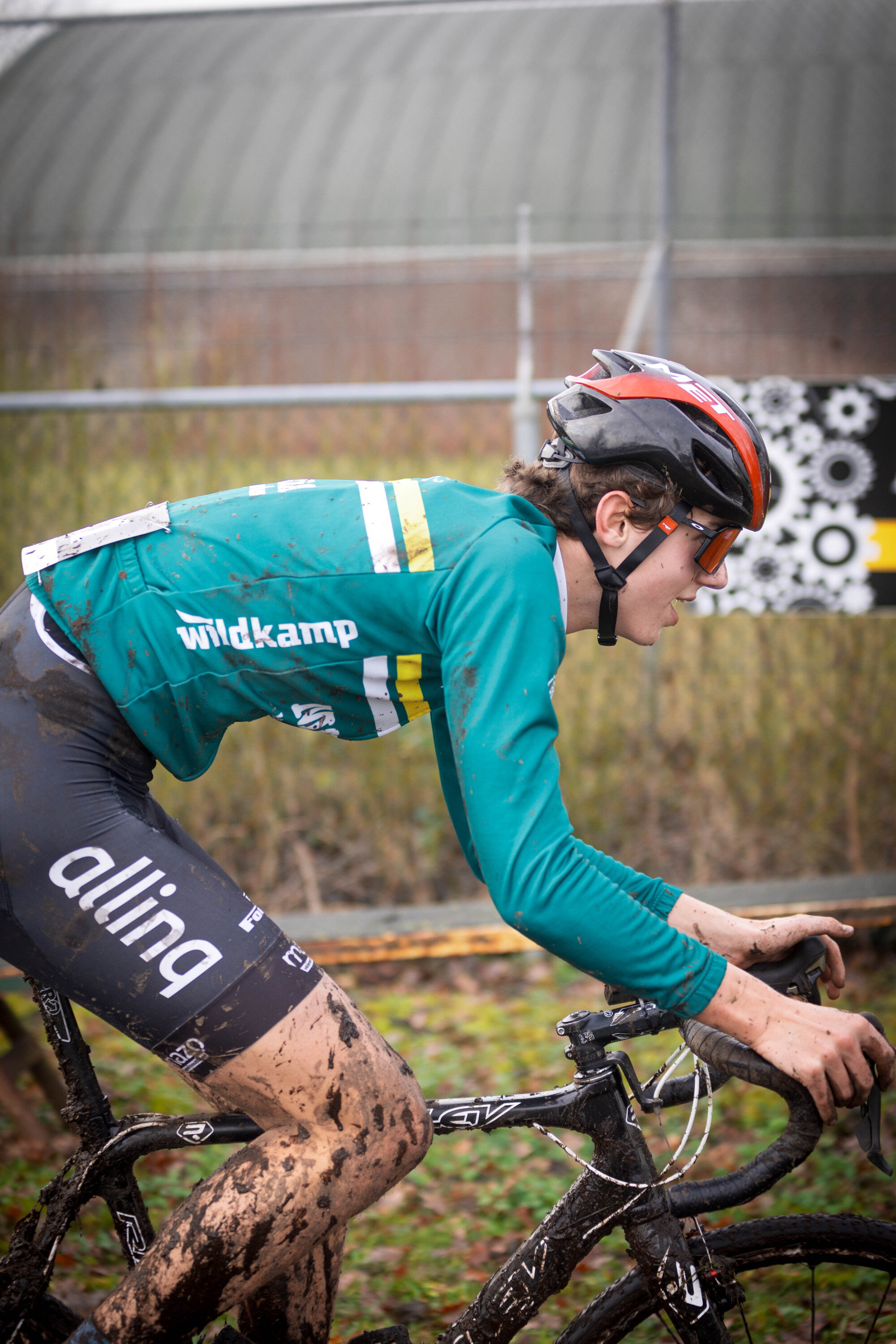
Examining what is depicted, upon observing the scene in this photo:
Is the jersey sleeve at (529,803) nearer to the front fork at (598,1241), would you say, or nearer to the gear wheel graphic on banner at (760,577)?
the front fork at (598,1241)

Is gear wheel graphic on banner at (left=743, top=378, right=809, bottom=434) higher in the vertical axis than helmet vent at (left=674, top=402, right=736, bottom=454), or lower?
higher

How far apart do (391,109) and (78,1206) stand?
17.6 meters

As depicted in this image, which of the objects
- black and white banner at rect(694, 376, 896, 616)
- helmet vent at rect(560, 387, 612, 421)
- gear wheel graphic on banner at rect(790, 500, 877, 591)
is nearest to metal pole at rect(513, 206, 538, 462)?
black and white banner at rect(694, 376, 896, 616)

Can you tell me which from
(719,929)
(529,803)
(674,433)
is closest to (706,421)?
(674,433)

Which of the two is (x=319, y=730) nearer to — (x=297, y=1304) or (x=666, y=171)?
(x=297, y=1304)

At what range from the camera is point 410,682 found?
1.88m

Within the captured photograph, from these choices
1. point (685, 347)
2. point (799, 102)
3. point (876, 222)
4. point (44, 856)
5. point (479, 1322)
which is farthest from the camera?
point (799, 102)

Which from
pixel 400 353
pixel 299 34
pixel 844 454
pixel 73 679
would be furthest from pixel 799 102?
pixel 73 679

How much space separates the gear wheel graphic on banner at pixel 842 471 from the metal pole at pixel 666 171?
0.98 metres

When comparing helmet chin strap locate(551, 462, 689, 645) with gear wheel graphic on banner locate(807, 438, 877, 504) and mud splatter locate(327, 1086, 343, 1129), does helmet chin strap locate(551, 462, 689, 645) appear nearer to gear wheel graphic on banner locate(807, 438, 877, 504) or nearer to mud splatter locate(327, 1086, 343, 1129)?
mud splatter locate(327, 1086, 343, 1129)

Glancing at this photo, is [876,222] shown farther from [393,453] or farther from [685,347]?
[393,453]

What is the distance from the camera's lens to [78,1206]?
6.64ft

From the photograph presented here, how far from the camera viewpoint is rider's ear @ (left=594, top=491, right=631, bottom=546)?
1913 mm

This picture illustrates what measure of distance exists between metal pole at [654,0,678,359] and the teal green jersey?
147 inches
